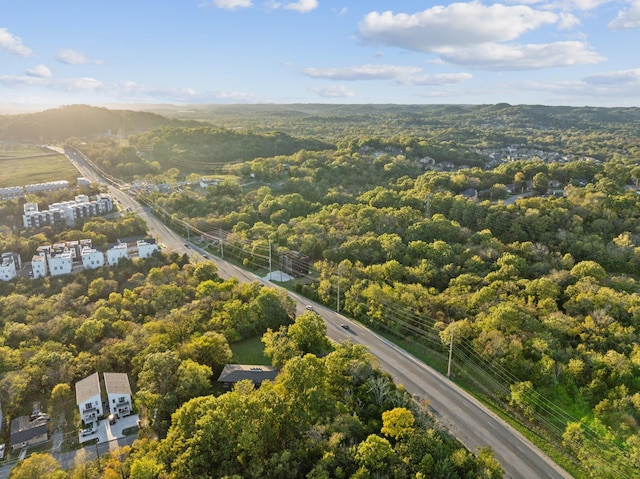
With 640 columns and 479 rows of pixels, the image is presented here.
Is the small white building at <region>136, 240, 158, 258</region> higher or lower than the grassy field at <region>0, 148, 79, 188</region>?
lower

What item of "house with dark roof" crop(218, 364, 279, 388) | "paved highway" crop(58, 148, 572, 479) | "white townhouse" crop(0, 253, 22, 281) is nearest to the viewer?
"paved highway" crop(58, 148, 572, 479)

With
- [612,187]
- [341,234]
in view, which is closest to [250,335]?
[341,234]

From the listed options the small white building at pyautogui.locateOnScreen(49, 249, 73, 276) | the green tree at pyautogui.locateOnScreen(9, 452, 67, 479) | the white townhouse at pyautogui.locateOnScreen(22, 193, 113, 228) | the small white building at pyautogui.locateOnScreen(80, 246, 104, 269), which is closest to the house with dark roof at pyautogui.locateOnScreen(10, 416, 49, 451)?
the green tree at pyautogui.locateOnScreen(9, 452, 67, 479)

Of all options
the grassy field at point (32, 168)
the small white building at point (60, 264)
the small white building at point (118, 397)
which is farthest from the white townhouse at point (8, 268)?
the grassy field at point (32, 168)

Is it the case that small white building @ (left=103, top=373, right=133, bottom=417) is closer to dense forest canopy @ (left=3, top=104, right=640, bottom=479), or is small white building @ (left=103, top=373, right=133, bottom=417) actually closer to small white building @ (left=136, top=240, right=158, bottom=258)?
dense forest canopy @ (left=3, top=104, right=640, bottom=479)

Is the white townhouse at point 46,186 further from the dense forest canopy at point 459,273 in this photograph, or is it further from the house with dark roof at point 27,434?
the house with dark roof at point 27,434

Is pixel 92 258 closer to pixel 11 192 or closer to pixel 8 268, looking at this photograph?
pixel 8 268

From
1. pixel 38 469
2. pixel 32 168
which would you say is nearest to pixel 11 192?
pixel 32 168
